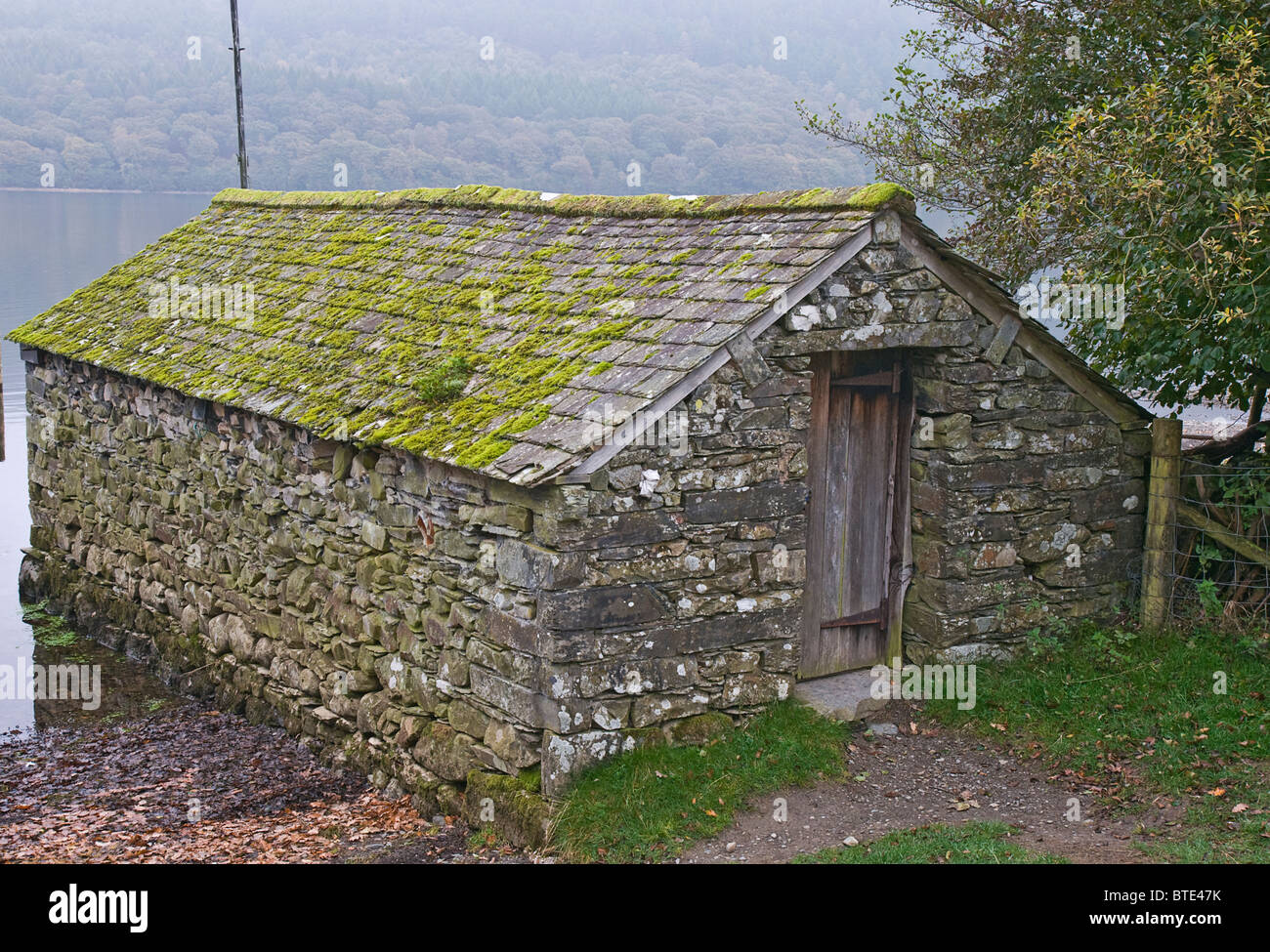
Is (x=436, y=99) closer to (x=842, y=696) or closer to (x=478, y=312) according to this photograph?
(x=478, y=312)

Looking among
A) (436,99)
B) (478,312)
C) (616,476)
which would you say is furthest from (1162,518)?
(436,99)

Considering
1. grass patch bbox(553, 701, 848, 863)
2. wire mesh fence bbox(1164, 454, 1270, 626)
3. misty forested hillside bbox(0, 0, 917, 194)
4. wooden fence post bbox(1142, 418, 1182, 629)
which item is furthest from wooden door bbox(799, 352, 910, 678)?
misty forested hillside bbox(0, 0, 917, 194)

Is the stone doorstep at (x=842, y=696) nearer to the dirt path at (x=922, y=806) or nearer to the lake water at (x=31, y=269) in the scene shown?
the dirt path at (x=922, y=806)

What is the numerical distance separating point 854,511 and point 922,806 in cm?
217

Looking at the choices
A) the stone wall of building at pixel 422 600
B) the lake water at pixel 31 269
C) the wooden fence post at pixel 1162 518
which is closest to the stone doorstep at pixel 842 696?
the stone wall of building at pixel 422 600

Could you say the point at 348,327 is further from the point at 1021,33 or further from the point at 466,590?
the point at 1021,33

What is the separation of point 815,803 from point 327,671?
13.8 ft

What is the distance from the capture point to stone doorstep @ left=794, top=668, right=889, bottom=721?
25.5 ft

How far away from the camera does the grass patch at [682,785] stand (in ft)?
21.1

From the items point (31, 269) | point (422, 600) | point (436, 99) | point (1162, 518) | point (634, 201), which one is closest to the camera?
point (422, 600)

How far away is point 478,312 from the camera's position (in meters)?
8.79

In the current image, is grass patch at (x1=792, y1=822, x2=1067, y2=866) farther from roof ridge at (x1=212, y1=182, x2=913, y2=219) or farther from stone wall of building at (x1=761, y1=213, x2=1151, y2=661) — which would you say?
roof ridge at (x1=212, y1=182, x2=913, y2=219)

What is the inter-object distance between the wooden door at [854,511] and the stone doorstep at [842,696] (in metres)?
0.12

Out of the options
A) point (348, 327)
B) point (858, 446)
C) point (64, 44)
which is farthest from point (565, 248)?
point (64, 44)
